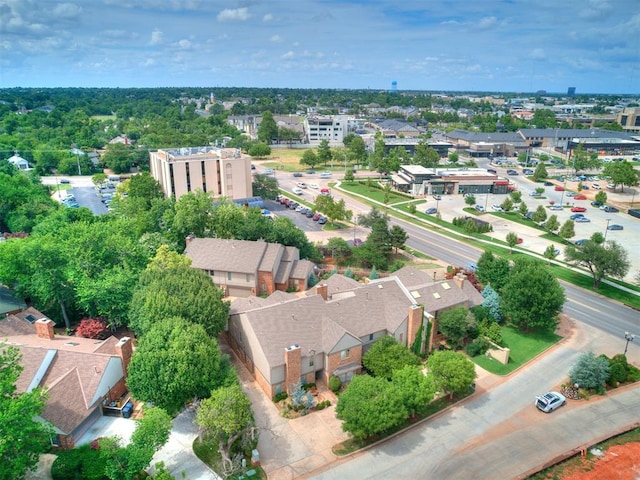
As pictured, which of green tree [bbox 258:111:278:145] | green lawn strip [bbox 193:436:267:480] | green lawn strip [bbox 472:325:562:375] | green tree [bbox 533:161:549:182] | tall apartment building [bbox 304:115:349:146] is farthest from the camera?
tall apartment building [bbox 304:115:349:146]

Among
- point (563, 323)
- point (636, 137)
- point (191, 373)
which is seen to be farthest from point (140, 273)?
point (636, 137)

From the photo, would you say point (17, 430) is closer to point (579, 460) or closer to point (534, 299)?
point (579, 460)

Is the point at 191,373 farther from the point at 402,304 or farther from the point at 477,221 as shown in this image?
the point at 477,221

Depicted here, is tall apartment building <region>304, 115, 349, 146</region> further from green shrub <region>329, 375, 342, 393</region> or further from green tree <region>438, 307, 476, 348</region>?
green shrub <region>329, 375, 342, 393</region>

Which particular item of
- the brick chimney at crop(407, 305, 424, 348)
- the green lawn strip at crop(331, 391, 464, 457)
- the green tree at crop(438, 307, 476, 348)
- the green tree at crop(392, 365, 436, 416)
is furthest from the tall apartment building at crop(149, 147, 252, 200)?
the green lawn strip at crop(331, 391, 464, 457)

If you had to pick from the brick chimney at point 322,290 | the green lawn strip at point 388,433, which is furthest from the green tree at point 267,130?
the green lawn strip at point 388,433

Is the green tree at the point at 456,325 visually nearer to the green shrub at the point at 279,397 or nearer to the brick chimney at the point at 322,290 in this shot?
the brick chimney at the point at 322,290
